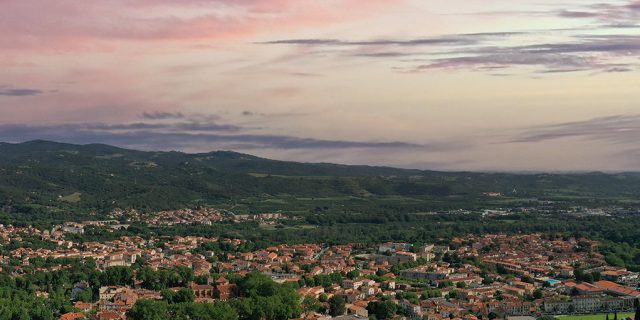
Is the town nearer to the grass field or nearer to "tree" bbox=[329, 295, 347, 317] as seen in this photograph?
"tree" bbox=[329, 295, 347, 317]

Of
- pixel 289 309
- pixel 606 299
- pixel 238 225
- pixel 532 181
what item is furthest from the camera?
pixel 532 181

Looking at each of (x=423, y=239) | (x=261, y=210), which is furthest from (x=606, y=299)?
(x=261, y=210)

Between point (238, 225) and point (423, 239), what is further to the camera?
point (238, 225)

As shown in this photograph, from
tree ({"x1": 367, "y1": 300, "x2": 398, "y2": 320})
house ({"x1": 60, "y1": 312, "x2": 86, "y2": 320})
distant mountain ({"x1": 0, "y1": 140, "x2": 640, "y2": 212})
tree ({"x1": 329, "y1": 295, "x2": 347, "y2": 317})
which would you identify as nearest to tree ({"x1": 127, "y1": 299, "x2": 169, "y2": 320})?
house ({"x1": 60, "y1": 312, "x2": 86, "y2": 320})

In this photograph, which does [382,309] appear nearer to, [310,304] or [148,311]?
[310,304]

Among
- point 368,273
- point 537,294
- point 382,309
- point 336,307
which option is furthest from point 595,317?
point 368,273

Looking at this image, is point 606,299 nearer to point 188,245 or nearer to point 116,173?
point 188,245

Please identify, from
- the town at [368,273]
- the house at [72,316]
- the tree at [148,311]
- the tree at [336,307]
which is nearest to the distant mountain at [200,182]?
the town at [368,273]
